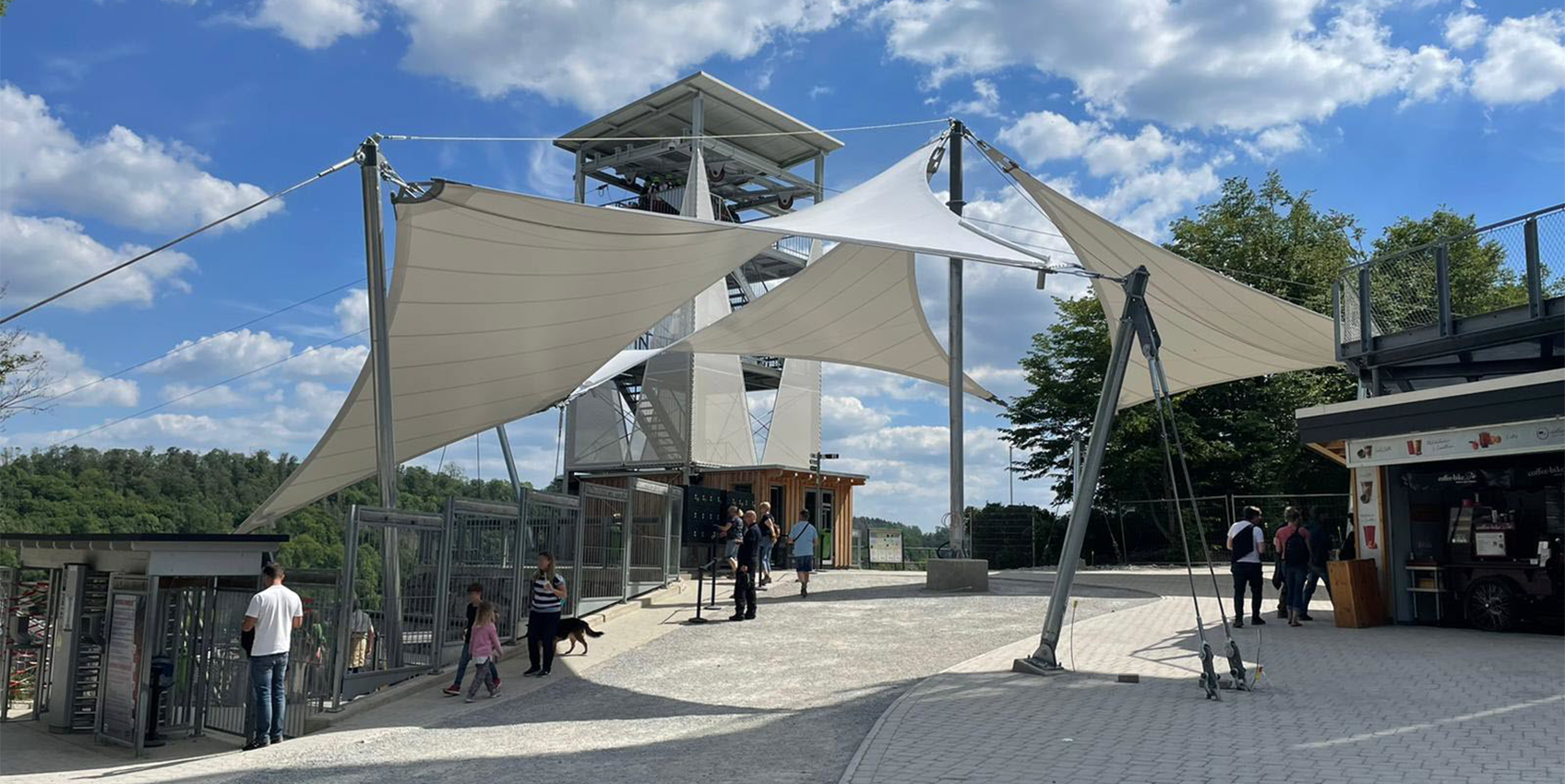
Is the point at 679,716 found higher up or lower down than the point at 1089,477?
lower down

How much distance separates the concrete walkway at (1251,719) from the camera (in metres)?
6.00

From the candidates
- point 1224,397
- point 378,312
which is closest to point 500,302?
point 378,312

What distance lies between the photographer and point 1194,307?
51.2 feet

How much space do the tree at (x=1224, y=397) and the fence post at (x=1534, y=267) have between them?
14636mm

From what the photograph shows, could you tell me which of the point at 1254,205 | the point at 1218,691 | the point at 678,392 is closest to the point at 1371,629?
the point at 1218,691

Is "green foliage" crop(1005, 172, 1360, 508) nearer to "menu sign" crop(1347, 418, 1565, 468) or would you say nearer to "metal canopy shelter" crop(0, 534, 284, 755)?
"menu sign" crop(1347, 418, 1565, 468)

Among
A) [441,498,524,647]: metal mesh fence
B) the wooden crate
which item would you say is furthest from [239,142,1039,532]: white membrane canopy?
the wooden crate

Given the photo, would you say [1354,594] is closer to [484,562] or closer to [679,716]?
[679,716]

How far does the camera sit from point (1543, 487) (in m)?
12.0

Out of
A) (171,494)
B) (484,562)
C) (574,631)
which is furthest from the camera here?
(171,494)

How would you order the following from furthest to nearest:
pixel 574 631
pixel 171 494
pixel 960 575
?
pixel 171 494 < pixel 960 575 < pixel 574 631

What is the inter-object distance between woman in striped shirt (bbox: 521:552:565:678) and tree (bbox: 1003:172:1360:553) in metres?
20.3

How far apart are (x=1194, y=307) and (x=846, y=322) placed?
609 centimetres

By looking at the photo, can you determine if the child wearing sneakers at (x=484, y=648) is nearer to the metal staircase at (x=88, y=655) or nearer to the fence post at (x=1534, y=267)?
the metal staircase at (x=88, y=655)
